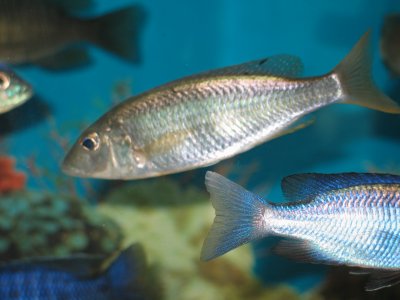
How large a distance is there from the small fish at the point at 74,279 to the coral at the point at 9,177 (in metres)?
1.00

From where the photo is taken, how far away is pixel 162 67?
293 centimetres

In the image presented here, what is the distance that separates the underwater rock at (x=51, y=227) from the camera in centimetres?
263

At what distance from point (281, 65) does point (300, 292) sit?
4.89ft

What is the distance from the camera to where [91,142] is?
1.88 metres

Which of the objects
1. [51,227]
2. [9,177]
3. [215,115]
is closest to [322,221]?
[215,115]

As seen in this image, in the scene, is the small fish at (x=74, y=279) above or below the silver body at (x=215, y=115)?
below

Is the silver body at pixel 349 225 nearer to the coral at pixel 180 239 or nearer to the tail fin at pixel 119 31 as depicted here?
the coral at pixel 180 239

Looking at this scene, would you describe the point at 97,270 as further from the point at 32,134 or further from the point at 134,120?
the point at 32,134

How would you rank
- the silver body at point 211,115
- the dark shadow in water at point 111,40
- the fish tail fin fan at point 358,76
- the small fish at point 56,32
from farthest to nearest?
the dark shadow in water at point 111,40 < the small fish at point 56,32 < the silver body at point 211,115 < the fish tail fin fan at point 358,76

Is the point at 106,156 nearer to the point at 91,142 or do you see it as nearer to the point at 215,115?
the point at 91,142

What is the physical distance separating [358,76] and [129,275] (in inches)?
49.4

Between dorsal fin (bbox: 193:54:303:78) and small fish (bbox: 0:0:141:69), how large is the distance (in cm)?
A: 123

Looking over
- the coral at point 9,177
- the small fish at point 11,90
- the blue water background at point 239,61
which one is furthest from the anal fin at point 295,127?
the coral at point 9,177

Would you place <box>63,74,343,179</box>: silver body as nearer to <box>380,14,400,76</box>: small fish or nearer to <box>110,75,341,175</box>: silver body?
<box>110,75,341,175</box>: silver body
